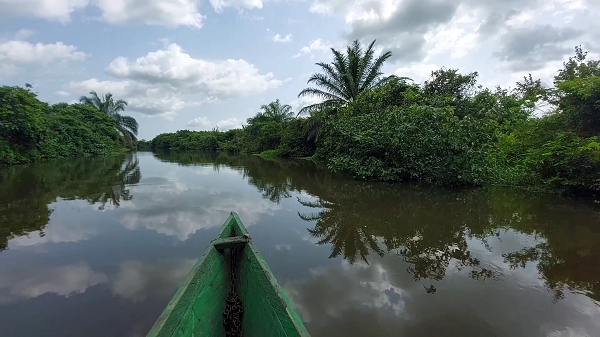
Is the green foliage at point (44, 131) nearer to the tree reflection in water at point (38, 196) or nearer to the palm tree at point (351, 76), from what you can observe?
the tree reflection in water at point (38, 196)

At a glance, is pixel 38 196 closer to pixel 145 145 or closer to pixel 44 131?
pixel 44 131

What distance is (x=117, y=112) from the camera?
38.0m

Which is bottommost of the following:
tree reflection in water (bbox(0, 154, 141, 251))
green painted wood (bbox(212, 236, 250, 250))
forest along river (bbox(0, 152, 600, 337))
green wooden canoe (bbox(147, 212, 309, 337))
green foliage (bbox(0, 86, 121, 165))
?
forest along river (bbox(0, 152, 600, 337))

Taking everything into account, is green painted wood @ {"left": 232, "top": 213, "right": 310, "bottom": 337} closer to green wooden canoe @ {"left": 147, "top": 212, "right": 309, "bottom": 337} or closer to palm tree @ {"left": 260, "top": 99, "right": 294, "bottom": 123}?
green wooden canoe @ {"left": 147, "top": 212, "right": 309, "bottom": 337}

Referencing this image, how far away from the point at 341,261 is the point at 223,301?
1.86 m

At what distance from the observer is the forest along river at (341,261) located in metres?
2.51

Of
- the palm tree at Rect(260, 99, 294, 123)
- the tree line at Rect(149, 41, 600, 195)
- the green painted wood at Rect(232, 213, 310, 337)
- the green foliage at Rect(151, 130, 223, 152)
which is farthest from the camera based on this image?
the green foliage at Rect(151, 130, 223, 152)

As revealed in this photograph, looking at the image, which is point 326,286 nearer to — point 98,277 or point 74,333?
point 74,333

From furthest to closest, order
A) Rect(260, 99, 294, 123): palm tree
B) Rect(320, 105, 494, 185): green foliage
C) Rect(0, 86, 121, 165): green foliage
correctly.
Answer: Rect(260, 99, 294, 123): palm tree, Rect(0, 86, 121, 165): green foliage, Rect(320, 105, 494, 185): green foliage

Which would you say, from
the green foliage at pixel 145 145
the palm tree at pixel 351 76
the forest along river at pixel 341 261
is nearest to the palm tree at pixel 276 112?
the palm tree at pixel 351 76

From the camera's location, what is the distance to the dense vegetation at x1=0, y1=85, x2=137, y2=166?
14.9m

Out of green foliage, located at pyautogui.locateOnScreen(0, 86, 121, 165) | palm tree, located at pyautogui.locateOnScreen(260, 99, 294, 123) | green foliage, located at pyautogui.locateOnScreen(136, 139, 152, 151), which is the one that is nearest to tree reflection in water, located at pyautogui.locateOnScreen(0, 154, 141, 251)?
green foliage, located at pyautogui.locateOnScreen(0, 86, 121, 165)

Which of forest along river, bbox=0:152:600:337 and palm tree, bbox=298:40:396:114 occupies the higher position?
palm tree, bbox=298:40:396:114

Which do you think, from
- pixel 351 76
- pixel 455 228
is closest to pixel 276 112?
pixel 351 76
